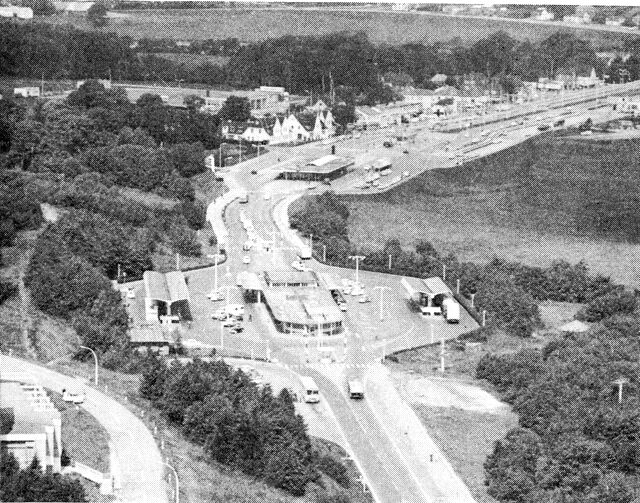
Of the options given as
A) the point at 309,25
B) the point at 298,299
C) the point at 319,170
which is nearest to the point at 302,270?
the point at 298,299

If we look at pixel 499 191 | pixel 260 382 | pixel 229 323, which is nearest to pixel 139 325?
pixel 229 323

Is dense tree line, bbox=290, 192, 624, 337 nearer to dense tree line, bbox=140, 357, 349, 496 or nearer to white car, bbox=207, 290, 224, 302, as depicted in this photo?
white car, bbox=207, 290, 224, 302

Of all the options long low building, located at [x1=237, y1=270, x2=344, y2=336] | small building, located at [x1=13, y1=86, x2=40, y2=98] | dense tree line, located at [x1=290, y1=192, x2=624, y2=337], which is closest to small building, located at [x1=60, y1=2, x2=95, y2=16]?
small building, located at [x1=13, y1=86, x2=40, y2=98]

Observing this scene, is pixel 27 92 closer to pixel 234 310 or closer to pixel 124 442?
pixel 234 310

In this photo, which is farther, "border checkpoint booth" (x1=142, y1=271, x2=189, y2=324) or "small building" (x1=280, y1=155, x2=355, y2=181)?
"small building" (x1=280, y1=155, x2=355, y2=181)

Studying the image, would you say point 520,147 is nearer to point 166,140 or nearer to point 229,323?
point 166,140

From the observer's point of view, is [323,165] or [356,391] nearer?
[356,391]
